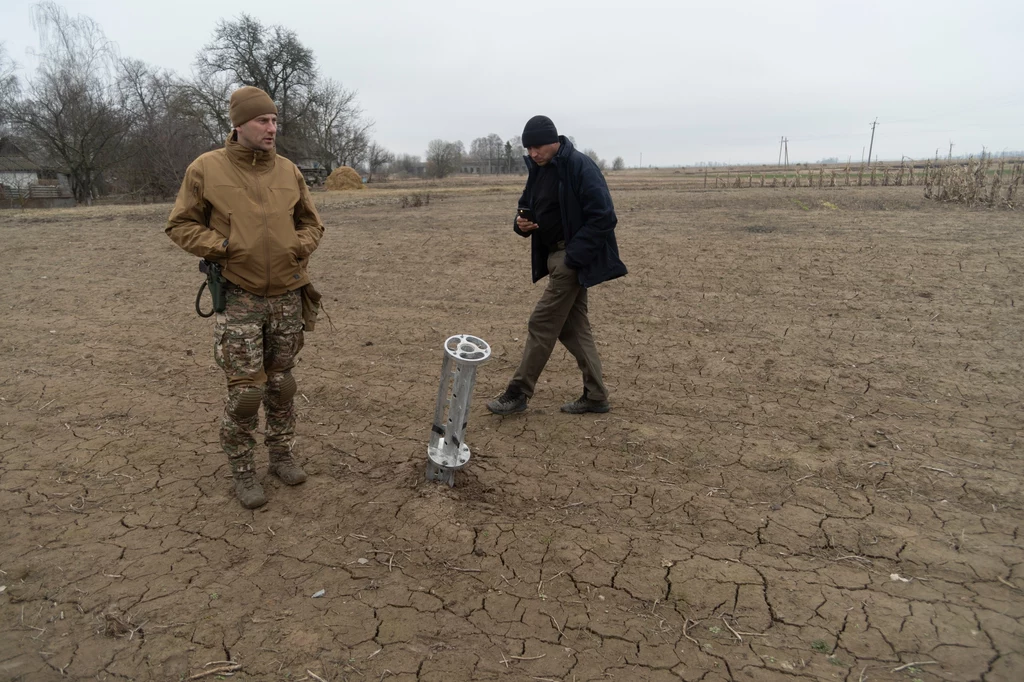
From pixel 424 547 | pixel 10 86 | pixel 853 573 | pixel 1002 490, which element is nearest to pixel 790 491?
pixel 853 573

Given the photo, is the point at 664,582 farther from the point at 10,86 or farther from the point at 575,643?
the point at 10,86

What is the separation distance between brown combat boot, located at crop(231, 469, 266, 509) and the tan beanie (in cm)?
185

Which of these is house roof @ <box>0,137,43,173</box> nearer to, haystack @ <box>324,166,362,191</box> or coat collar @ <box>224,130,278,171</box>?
haystack @ <box>324,166,362,191</box>

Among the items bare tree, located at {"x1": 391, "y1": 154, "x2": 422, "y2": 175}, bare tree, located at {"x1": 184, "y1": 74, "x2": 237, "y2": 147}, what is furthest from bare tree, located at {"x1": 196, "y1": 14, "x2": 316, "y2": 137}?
bare tree, located at {"x1": 391, "y1": 154, "x2": 422, "y2": 175}

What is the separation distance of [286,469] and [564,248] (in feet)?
7.49

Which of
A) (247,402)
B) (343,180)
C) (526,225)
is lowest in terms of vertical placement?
(247,402)

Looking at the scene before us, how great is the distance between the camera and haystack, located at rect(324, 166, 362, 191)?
103 feet

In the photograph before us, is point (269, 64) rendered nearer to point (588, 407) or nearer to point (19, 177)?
point (19, 177)

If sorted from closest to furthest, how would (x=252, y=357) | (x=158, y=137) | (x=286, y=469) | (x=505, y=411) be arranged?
(x=252, y=357) < (x=286, y=469) < (x=505, y=411) < (x=158, y=137)

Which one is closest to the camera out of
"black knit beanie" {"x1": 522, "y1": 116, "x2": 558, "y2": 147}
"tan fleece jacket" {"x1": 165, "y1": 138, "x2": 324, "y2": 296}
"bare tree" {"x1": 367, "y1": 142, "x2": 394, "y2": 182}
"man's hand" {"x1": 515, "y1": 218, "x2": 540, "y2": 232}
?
"tan fleece jacket" {"x1": 165, "y1": 138, "x2": 324, "y2": 296}

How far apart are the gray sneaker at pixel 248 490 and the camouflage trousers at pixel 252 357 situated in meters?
0.04

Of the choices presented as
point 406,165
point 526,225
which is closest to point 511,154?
point 406,165

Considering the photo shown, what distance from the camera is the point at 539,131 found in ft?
12.5

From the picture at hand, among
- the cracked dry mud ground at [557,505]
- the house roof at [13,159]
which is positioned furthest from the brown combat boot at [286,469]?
the house roof at [13,159]
